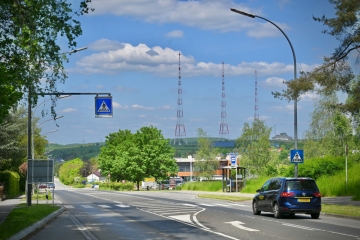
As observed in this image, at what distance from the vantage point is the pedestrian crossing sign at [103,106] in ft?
116

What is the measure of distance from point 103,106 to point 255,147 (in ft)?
155

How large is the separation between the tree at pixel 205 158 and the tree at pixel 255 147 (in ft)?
80.6

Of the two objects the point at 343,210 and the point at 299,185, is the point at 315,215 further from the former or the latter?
the point at 343,210

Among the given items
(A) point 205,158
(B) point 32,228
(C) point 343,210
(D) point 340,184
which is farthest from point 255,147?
(B) point 32,228

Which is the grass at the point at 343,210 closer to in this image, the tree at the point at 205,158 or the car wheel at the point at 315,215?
the car wheel at the point at 315,215

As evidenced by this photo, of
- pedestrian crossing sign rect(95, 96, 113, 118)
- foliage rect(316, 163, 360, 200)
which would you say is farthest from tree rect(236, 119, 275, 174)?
pedestrian crossing sign rect(95, 96, 113, 118)

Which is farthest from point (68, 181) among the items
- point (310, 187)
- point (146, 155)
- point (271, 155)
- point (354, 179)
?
point (310, 187)

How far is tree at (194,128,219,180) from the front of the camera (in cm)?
10781

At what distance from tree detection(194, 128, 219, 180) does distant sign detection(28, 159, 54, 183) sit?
241 ft

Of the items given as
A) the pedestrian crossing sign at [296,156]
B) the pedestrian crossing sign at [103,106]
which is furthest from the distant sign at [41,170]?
the pedestrian crossing sign at [296,156]

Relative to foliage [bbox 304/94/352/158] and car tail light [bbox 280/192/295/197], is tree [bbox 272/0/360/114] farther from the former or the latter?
foliage [bbox 304/94/352/158]

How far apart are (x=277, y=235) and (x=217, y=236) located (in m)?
1.72

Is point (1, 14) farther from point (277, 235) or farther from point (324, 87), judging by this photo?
point (324, 87)

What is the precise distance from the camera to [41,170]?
3462 centimetres
